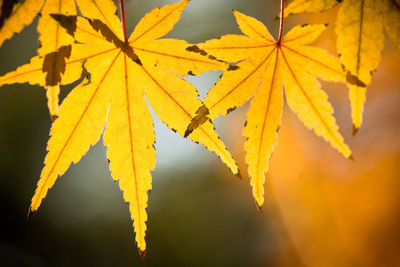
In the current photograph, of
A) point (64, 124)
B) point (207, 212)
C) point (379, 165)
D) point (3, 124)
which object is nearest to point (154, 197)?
point (207, 212)

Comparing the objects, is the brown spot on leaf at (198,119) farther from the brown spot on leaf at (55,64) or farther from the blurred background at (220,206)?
the blurred background at (220,206)

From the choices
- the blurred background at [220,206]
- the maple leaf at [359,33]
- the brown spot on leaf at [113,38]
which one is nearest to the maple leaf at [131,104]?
the brown spot on leaf at [113,38]

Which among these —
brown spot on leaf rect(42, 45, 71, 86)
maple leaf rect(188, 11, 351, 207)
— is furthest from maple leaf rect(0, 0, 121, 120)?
maple leaf rect(188, 11, 351, 207)

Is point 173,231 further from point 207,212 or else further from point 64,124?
point 64,124

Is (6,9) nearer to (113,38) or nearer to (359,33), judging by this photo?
(113,38)

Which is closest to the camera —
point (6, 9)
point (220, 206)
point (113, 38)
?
point (6, 9)

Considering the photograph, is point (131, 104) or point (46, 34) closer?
point (46, 34)

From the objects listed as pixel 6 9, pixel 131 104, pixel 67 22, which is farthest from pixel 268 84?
pixel 6 9
